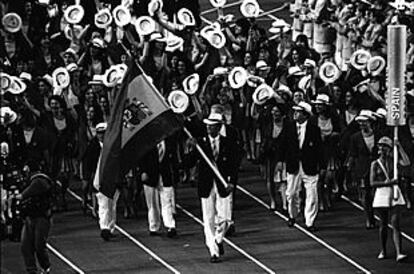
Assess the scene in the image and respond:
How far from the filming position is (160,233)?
1265 inches

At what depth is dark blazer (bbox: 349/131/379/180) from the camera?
1257 inches

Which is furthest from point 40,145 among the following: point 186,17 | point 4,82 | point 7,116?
point 186,17

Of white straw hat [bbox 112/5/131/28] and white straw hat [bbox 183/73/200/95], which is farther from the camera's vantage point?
white straw hat [bbox 112/5/131/28]

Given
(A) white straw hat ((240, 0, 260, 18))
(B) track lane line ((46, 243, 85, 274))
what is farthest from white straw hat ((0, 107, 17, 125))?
(A) white straw hat ((240, 0, 260, 18))

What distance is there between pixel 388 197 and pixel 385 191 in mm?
136

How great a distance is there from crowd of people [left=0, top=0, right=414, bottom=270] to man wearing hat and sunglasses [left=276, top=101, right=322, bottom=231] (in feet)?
0.05

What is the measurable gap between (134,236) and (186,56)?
4637 mm

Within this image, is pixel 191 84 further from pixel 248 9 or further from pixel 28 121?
pixel 248 9

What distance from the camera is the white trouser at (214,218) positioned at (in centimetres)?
3059

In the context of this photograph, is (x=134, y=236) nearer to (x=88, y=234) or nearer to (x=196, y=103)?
(x=88, y=234)

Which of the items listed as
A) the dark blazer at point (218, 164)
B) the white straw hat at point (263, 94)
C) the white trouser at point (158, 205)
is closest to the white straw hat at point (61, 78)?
the white trouser at point (158, 205)

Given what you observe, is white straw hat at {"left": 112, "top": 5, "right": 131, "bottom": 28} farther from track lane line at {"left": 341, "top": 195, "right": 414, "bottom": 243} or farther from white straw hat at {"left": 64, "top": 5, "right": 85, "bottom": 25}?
track lane line at {"left": 341, "top": 195, "right": 414, "bottom": 243}

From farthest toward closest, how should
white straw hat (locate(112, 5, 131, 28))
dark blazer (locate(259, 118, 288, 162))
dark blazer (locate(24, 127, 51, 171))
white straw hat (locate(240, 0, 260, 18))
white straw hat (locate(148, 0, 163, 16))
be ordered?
1. white straw hat (locate(240, 0, 260, 18))
2. white straw hat (locate(148, 0, 163, 16))
3. white straw hat (locate(112, 5, 131, 28))
4. dark blazer (locate(259, 118, 288, 162))
5. dark blazer (locate(24, 127, 51, 171))

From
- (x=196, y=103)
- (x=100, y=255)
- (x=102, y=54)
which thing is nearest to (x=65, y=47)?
(x=102, y=54)
